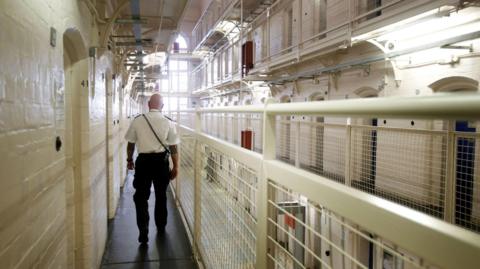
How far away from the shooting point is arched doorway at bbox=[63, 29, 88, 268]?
9.55 feet

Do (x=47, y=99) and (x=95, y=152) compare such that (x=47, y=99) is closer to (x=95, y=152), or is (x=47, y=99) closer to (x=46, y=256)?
(x=46, y=256)

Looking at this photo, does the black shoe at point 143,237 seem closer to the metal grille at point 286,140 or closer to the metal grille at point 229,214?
the metal grille at point 229,214

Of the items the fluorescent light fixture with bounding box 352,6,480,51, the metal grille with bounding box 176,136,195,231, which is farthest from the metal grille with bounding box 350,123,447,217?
the metal grille with bounding box 176,136,195,231

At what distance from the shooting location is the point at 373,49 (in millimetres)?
5320

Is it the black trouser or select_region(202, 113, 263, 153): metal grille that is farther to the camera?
select_region(202, 113, 263, 153): metal grille

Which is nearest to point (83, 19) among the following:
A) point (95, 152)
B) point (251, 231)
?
point (95, 152)

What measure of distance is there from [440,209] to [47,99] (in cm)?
401

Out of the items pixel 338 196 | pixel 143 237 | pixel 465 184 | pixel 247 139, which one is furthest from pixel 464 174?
pixel 247 139

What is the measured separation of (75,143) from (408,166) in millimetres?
3876

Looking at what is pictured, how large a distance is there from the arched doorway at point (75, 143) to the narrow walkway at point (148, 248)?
62cm

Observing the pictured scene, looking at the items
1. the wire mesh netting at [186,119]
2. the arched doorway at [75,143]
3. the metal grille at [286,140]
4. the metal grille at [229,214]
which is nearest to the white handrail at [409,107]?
the metal grille at [229,214]

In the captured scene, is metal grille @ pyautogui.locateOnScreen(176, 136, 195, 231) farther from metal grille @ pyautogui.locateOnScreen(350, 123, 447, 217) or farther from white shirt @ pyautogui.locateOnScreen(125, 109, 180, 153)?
metal grille @ pyautogui.locateOnScreen(350, 123, 447, 217)

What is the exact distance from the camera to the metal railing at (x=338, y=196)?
0.63 metres

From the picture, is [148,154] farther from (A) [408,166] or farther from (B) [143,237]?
(A) [408,166]
